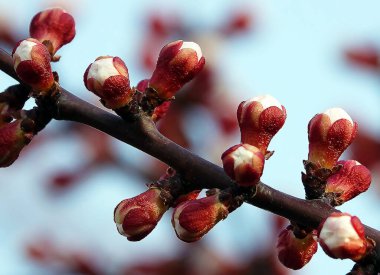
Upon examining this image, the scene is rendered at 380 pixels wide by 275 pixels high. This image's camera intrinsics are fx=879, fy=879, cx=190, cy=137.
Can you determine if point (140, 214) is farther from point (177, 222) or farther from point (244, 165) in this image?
point (244, 165)

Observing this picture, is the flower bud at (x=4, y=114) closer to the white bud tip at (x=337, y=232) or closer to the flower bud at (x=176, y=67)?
the flower bud at (x=176, y=67)

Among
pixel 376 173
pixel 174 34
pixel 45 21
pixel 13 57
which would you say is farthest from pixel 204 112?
pixel 13 57

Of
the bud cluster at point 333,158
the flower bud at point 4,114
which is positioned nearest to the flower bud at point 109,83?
the flower bud at point 4,114

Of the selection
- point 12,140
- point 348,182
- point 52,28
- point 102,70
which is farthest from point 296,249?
point 52,28

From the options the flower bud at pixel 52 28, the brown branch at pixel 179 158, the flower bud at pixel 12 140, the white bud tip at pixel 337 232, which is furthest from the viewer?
the flower bud at pixel 52 28

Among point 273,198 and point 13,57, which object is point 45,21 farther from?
point 273,198

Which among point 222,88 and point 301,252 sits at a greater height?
point 222,88

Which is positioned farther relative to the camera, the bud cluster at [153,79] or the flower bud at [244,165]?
the bud cluster at [153,79]
